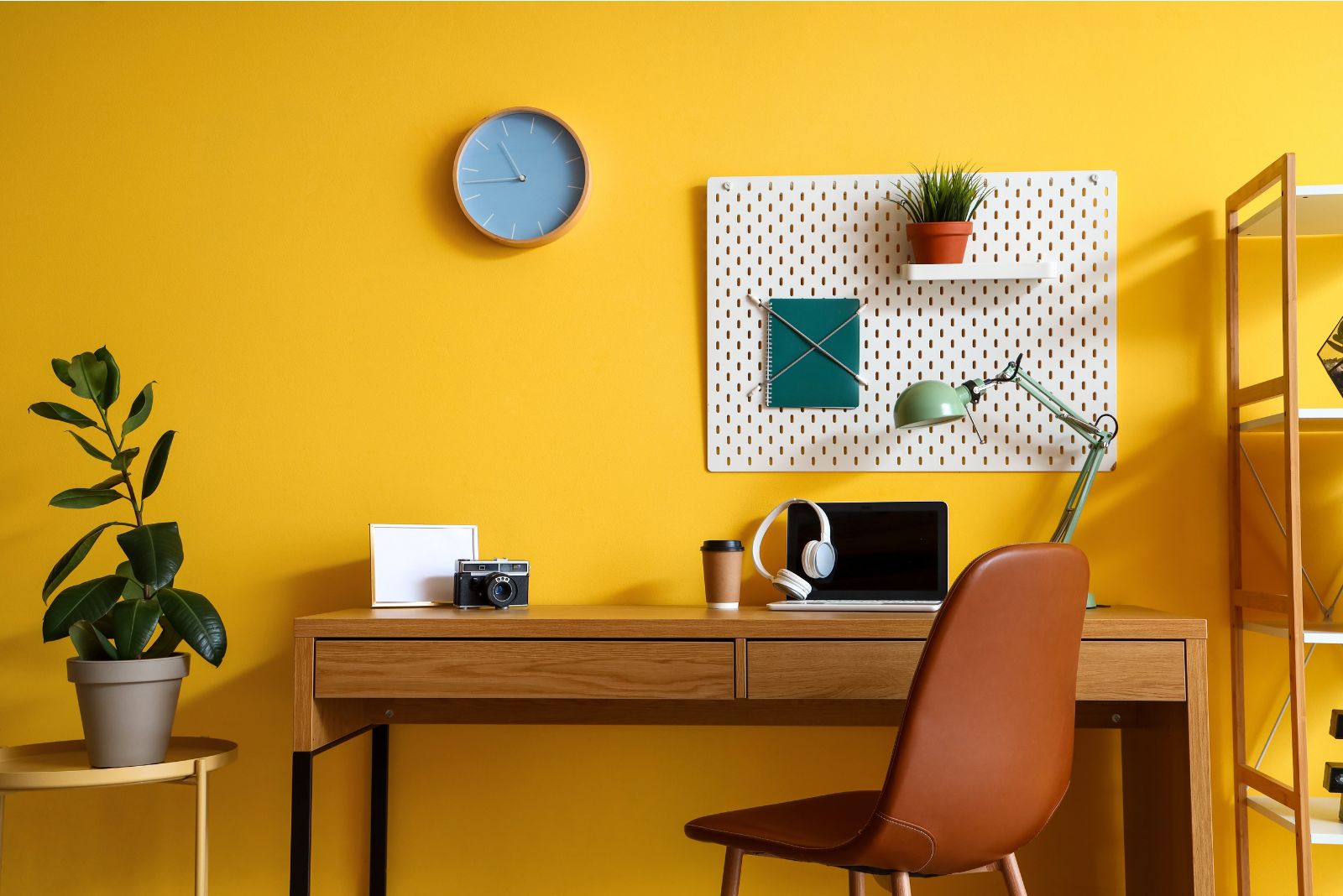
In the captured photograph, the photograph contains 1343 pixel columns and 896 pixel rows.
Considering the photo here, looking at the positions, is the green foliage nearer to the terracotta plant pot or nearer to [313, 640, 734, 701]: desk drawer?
the terracotta plant pot

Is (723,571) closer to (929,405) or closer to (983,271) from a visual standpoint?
(929,405)

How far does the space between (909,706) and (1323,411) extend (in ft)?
3.42

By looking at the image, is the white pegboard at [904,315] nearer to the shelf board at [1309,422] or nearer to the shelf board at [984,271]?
the shelf board at [984,271]

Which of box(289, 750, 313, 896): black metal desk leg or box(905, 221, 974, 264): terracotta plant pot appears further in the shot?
box(905, 221, 974, 264): terracotta plant pot

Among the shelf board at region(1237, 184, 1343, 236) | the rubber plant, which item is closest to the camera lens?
the rubber plant

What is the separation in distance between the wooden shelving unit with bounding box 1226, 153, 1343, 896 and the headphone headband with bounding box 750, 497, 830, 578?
31.1 inches

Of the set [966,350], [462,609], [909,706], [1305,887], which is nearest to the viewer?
Result: [909,706]

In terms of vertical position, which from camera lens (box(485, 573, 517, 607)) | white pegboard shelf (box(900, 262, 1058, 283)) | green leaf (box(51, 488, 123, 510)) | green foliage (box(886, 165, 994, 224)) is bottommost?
camera lens (box(485, 573, 517, 607))

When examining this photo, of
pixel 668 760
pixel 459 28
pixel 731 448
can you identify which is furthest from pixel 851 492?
pixel 459 28

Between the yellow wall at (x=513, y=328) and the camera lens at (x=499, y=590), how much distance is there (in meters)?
0.24

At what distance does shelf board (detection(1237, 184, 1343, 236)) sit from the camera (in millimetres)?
1894

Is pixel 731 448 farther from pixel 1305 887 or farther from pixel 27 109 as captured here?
pixel 27 109

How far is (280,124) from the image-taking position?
91.1 inches

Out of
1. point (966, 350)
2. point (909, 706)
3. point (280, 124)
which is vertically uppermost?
point (280, 124)
